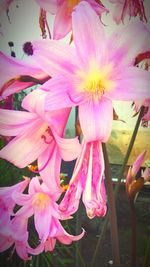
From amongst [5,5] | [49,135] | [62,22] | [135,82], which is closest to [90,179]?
[49,135]

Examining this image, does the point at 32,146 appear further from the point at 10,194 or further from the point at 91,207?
the point at 91,207

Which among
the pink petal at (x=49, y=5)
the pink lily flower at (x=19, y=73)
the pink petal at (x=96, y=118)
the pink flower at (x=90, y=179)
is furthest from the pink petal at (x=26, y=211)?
the pink petal at (x=49, y=5)

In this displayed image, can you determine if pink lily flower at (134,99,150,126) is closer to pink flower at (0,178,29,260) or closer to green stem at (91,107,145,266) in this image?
green stem at (91,107,145,266)

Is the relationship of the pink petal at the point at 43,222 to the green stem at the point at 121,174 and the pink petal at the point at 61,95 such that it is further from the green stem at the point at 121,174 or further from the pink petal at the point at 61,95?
the pink petal at the point at 61,95

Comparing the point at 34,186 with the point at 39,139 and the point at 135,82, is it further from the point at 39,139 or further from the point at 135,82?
the point at 135,82

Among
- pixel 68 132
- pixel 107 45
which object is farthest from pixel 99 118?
pixel 107 45

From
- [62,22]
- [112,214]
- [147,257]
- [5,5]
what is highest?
[5,5]

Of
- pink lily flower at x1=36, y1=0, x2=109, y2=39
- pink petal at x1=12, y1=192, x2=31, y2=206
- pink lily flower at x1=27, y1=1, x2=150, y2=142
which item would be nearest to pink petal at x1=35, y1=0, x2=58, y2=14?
pink lily flower at x1=36, y1=0, x2=109, y2=39
